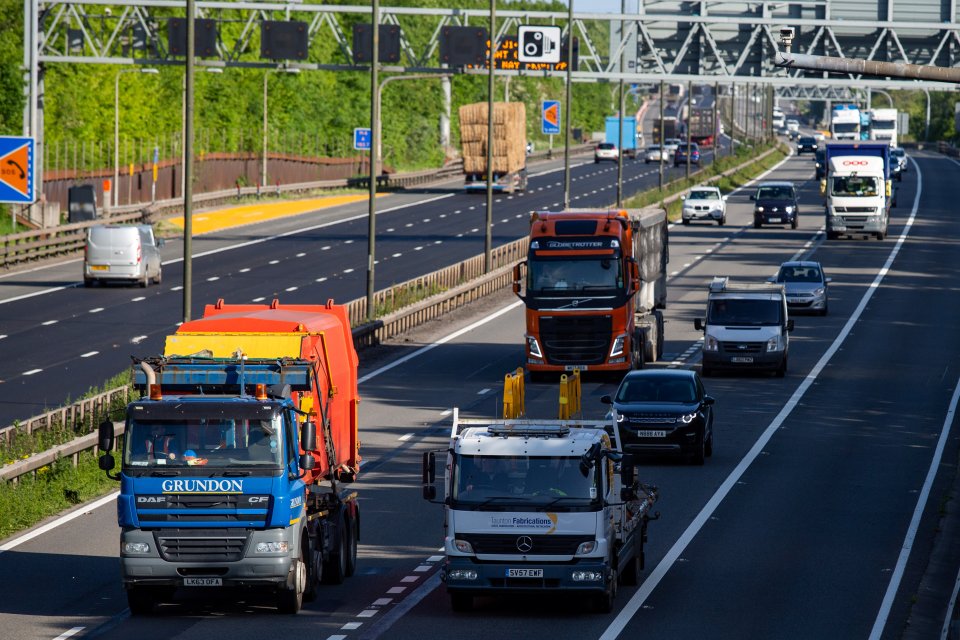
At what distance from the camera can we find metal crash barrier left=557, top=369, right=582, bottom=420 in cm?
3388

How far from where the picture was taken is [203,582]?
18.4 metres

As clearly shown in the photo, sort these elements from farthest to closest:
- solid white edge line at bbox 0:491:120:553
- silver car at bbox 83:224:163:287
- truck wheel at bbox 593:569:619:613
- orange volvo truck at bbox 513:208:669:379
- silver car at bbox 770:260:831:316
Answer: silver car at bbox 83:224:163:287, silver car at bbox 770:260:831:316, orange volvo truck at bbox 513:208:669:379, solid white edge line at bbox 0:491:120:553, truck wheel at bbox 593:569:619:613

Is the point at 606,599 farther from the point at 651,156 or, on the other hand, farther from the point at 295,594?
the point at 651,156

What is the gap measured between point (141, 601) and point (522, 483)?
4265 millimetres

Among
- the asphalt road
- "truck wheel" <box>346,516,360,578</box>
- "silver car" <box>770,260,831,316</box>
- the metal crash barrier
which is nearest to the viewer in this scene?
"truck wheel" <box>346,516,360,578</box>

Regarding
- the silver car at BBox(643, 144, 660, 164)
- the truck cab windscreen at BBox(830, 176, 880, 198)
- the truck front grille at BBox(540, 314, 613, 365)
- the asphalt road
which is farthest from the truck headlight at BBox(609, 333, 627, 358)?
the silver car at BBox(643, 144, 660, 164)

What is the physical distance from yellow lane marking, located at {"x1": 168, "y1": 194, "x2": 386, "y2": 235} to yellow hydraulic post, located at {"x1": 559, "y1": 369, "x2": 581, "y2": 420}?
144 feet

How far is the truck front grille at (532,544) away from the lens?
18656 millimetres

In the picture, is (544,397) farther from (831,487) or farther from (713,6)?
(713,6)

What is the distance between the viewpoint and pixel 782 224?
276ft

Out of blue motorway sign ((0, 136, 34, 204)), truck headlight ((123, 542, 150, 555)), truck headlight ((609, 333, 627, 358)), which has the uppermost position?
blue motorway sign ((0, 136, 34, 204))

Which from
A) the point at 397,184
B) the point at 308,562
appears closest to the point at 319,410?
the point at 308,562

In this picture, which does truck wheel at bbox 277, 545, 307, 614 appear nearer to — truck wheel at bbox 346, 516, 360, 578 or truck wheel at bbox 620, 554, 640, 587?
truck wheel at bbox 346, 516, 360, 578

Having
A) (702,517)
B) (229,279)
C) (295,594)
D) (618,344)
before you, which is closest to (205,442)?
(295,594)
